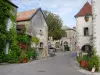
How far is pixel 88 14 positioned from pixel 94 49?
47.8ft

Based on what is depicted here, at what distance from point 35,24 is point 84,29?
867 cm

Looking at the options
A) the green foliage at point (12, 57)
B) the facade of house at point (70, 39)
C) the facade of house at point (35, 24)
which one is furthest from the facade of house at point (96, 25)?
the facade of house at point (70, 39)

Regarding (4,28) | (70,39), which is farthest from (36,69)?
(70,39)

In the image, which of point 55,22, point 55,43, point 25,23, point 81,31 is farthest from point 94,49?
point 55,43

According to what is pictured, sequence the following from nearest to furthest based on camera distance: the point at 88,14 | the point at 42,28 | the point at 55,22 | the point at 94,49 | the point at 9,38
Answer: the point at 94,49 < the point at 9,38 < the point at 88,14 < the point at 42,28 < the point at 55,22

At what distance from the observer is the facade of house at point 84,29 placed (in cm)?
3831

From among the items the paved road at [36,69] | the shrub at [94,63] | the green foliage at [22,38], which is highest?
the green foliage at [22,38]

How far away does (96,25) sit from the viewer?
2592 cm

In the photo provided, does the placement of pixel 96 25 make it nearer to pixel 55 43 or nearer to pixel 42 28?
pixel 42 28

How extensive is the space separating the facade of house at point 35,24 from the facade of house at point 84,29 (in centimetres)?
702

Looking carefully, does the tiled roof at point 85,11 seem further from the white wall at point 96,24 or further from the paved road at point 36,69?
the paved road at point 36,69

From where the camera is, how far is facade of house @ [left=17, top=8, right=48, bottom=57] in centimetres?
3891

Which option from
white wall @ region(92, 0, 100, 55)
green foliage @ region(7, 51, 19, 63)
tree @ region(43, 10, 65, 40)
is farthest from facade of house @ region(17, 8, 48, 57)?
tree @ region(43, 10, 65, 40)

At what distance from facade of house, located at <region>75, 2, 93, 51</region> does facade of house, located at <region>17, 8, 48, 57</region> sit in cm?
702
